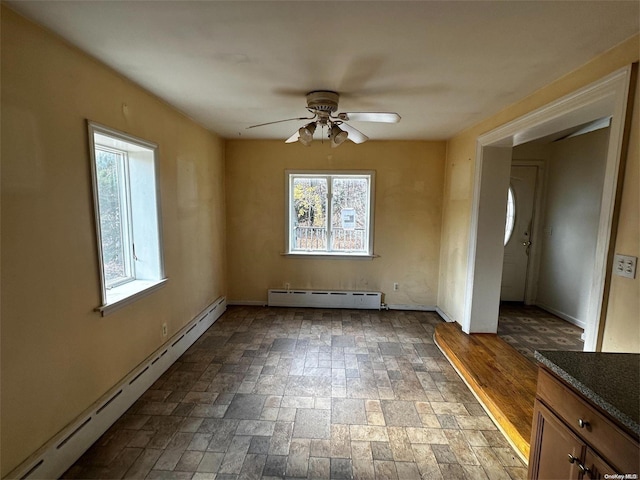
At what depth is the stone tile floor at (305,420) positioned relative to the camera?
1.68m

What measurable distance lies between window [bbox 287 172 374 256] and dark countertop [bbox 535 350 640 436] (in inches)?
123

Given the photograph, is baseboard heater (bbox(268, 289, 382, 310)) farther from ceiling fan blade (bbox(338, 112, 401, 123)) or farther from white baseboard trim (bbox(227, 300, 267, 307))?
ceiling fan blade (bbox(338, 112, 401, 123))

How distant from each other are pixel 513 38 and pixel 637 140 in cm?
80

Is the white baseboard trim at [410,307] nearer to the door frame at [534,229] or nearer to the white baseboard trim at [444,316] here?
the white baseboard trim at [444,316]

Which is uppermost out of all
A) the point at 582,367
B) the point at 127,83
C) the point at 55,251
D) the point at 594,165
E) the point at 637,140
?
the point at 127,83

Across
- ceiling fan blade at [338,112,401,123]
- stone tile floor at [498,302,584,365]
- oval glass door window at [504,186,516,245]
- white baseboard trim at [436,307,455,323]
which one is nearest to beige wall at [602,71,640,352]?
ceiling fan blade at [338,112,401,123]

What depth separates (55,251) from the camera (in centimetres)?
160

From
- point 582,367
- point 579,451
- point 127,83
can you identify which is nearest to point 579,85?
point 582,367

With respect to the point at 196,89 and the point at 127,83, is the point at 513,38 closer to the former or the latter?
the point at 196,89

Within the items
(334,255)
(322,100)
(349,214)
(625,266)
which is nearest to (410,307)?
(334,255)

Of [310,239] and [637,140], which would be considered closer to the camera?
[637,140]

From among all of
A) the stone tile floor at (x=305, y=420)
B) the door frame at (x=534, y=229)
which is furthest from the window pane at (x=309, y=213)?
the door frame at (x=534, y=229)

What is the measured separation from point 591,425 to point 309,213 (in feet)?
12.0

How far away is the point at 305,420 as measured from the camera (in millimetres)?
2057
